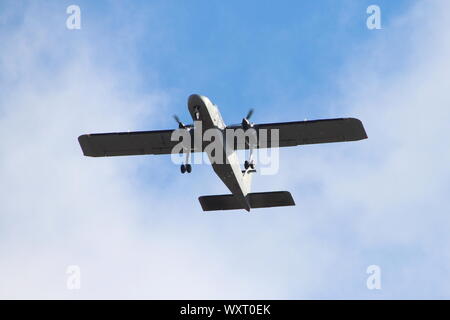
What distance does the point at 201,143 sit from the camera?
33156mm

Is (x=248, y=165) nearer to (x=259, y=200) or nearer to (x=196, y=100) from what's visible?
(x=259, y=200)

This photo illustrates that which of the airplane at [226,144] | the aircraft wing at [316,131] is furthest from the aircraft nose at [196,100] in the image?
the aircraft wing at [316,131]

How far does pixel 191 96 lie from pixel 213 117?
1.47 meters

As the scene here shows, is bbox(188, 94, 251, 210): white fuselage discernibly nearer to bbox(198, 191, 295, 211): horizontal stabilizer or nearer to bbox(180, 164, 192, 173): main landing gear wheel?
bbox(198, 191, 295, 211): horizontal stabilizer

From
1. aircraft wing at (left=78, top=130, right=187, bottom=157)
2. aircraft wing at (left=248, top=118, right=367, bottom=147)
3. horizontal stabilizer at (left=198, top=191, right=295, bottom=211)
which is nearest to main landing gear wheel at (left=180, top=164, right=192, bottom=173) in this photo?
aircraft wing at (left=78, top=130, right=187, bottom=157)

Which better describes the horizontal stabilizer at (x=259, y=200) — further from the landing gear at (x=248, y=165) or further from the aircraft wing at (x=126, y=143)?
the aircraft wing at (x=126, y=143)

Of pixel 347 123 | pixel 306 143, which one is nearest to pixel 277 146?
pixel 306 143

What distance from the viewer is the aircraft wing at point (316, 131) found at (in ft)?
113

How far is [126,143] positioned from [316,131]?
9.61 meters

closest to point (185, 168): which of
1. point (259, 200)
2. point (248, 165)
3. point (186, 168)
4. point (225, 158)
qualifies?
point (186, 168)

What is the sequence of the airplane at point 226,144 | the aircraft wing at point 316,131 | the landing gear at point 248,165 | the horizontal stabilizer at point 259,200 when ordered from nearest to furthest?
the airplane at point 226,144
the landing gear at point 248,165
the aircraft wing at point 316,131
the horizontal stabilizer at point 259,200

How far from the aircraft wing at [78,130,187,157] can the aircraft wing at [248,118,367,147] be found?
489 centimetres

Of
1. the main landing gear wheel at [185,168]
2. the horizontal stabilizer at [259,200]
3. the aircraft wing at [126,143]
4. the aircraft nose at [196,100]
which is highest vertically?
the aircraft nose at [196,100]

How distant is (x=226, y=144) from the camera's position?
110ft
